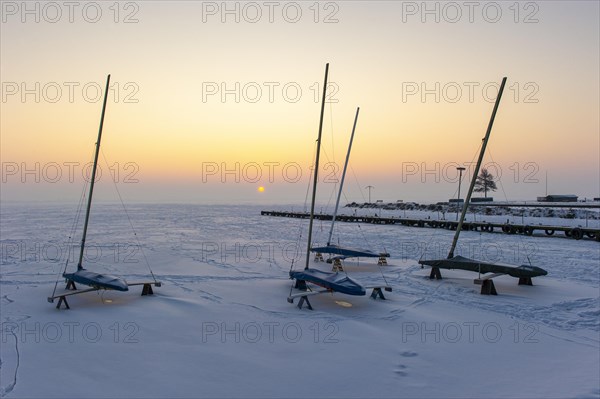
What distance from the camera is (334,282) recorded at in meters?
11.2

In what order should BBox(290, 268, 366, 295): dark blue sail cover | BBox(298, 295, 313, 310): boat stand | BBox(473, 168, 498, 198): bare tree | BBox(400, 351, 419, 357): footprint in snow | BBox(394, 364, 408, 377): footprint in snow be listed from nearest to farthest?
BBox(394, 364, 408, 377): footprint in snow → BBox(400, 351, 419, 357): footprint in snow → BBox(290, 268, 366, 295): dark blue sail cover → BBox(298, 295, 313, 310): boat stand → BBox(473, 168, 498, 198): bare tree

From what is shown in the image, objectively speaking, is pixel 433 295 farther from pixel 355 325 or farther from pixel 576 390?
pixel 576 390

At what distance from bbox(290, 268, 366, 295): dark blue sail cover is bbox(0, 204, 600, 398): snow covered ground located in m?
0.54

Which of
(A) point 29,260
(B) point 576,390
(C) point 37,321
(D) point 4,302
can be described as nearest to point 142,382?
(C) point 37,321

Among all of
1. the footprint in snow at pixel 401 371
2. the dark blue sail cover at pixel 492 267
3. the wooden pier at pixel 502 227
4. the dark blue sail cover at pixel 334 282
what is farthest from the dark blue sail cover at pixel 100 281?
the wooden pier at pixel 502 227

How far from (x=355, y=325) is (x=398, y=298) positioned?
10.3 ft

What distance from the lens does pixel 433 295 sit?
12.7 meters

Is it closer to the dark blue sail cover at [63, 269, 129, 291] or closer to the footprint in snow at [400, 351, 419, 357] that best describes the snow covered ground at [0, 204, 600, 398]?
the footprint in snow at [400, 351, 419, 357]

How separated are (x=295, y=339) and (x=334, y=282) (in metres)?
2.86

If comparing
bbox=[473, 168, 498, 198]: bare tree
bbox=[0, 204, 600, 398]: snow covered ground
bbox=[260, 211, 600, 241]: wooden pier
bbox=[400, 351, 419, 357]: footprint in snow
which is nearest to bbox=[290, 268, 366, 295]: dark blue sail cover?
bbox=[0, 204, 600, 398]: snow covered ground

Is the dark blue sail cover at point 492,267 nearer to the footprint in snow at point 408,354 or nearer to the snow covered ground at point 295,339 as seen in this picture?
the snow covered ground at point 295,339

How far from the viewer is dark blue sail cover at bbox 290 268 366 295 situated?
10750 mm

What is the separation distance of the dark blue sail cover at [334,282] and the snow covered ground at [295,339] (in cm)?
54

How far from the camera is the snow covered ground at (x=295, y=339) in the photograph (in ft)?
21.1
